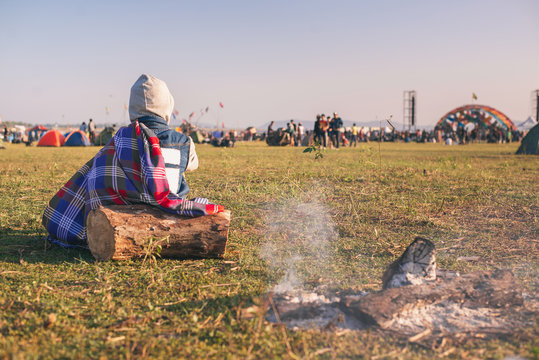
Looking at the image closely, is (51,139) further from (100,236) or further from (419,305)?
(419,305)

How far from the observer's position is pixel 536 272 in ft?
12.8

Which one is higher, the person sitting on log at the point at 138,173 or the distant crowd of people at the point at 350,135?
the distant crowd of people at the point at 350,135

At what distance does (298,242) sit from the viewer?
16.2ft

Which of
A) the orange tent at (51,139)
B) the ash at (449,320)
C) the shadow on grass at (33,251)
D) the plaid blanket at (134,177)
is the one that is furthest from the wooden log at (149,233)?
the orange tent at (51,139)

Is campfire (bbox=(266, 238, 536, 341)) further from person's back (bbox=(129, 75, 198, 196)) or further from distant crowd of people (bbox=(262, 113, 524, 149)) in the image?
distant crowd of people (bbox=(262, 113, 524, 149))

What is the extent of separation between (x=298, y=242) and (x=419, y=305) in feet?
6.91

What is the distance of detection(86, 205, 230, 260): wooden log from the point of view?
387 cm

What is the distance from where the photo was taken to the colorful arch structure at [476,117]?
5562 centimetres

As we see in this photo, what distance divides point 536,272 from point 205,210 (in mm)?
2959

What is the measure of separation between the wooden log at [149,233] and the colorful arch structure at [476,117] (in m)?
57.0

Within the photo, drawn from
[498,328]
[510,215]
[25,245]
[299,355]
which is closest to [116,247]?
[25,245]

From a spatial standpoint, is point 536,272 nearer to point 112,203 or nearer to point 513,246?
point 513,246

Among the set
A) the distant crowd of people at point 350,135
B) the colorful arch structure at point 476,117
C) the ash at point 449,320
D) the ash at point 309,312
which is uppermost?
the colorful arch structure at point 476,117

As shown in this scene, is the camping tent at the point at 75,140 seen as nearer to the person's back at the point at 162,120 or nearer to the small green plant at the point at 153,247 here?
the person's back at the point at 162,120
